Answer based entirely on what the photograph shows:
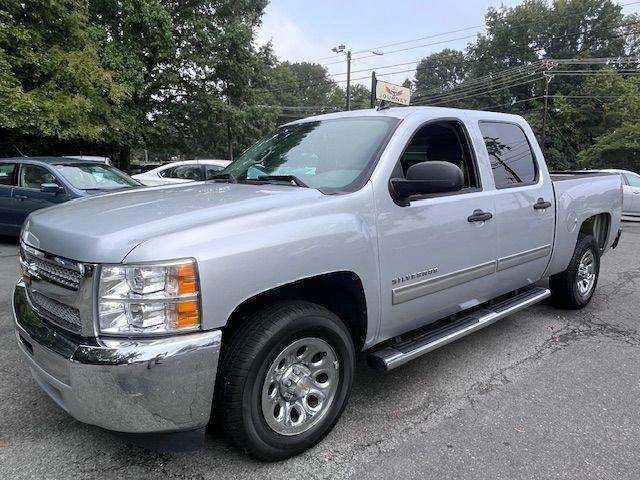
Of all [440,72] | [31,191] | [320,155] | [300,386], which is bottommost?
[300,386]

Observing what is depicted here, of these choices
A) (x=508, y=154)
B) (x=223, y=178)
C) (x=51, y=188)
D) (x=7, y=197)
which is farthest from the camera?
(x=7, y=197)

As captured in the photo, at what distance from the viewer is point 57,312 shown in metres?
2.28

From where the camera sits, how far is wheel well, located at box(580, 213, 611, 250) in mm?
5062

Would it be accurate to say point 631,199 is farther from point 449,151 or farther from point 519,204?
point 449,151

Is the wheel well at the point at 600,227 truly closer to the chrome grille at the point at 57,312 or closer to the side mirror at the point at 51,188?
the chrome grille at the point at 57,312

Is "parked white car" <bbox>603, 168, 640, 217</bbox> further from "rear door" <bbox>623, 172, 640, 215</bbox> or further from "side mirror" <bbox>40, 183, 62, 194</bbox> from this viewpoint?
"side mirror" <bbox>40, 183, 62, 194</bbox>

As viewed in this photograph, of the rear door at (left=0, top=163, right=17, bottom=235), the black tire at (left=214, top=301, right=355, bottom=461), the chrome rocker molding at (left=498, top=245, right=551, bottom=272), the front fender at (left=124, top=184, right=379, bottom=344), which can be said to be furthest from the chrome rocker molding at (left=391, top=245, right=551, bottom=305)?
the rear door at (left=0, top=163, right=17, bottom=235)

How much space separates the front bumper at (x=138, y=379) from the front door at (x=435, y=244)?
1158 mm

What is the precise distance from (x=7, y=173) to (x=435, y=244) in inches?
333

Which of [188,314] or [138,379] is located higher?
[188,314]

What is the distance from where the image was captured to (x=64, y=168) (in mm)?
8086

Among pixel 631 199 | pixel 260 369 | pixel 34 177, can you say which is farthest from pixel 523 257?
pixel 631 199

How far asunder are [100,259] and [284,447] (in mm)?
1299

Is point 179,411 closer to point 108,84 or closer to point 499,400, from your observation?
point 499,400
